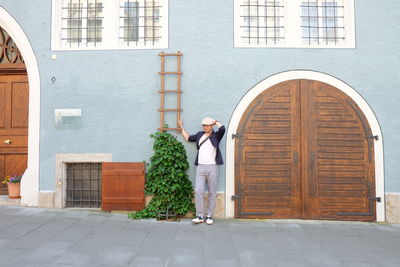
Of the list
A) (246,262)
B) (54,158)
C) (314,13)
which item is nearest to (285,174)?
(246,262)

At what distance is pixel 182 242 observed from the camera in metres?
4.08

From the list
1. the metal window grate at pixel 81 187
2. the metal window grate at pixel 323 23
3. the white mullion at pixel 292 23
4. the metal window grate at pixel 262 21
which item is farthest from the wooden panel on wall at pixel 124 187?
the metal window grate at pixel 323 23

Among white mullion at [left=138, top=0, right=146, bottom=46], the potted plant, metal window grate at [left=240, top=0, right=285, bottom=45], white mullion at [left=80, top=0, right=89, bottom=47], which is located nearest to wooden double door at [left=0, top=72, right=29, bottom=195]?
the potted plant

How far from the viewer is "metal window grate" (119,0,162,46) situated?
18.7ft

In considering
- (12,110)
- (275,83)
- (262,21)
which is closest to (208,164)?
(275,83)

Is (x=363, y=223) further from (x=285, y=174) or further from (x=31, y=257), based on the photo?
(x=31, y=257)

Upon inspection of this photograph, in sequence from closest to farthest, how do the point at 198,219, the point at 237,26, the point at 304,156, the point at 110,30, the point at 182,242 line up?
1. the point at 182,242
2. the point at 198,219
3. the point at 304,156
4. the point at 237,26
5. the point at 110,30

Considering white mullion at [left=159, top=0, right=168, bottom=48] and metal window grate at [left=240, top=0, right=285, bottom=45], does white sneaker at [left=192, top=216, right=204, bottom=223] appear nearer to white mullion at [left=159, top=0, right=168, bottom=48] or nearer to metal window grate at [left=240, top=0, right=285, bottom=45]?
white mullion at [left=159, top=0, right=168, bottom=48]

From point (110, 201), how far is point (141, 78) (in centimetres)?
244

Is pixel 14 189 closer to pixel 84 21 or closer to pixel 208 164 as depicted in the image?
pixel 84 21

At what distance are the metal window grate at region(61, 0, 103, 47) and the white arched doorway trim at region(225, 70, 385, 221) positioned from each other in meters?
3.38

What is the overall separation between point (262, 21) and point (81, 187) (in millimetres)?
4933

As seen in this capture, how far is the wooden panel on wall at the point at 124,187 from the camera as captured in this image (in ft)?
17.5

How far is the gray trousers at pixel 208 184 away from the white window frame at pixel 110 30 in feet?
8.16
